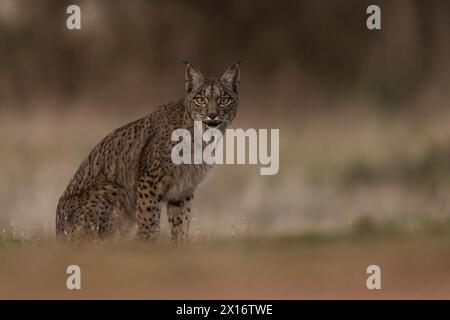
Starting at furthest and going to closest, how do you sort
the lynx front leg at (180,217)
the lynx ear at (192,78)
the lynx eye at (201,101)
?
the lynx front leg at (180,217)
the lynx eye at (201,101)
the lynx ear at (192,78)

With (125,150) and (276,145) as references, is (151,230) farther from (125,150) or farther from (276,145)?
(276,145)

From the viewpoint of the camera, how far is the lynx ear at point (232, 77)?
32.3 feet

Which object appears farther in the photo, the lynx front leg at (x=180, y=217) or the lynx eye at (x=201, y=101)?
the lynx front leg at (x=180, y=217)

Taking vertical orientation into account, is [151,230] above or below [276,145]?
below

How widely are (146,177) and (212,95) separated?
1.29 meters

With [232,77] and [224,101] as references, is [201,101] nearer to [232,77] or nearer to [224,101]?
[224,101]

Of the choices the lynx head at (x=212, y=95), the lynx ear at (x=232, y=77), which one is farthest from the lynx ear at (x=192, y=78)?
the lynx ear at (x=232, y=77)

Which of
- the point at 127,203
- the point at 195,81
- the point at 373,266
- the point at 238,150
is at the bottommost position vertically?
the point at 373,266

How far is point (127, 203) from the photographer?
10.0 meters

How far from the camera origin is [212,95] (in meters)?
9.83

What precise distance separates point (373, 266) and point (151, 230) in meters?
2.78

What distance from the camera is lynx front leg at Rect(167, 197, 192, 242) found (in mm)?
10133

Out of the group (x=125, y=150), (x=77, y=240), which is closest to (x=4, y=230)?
(x=77, y=240)

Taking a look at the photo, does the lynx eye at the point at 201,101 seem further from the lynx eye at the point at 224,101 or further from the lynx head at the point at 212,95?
the lynx eye at the point at 224,101
